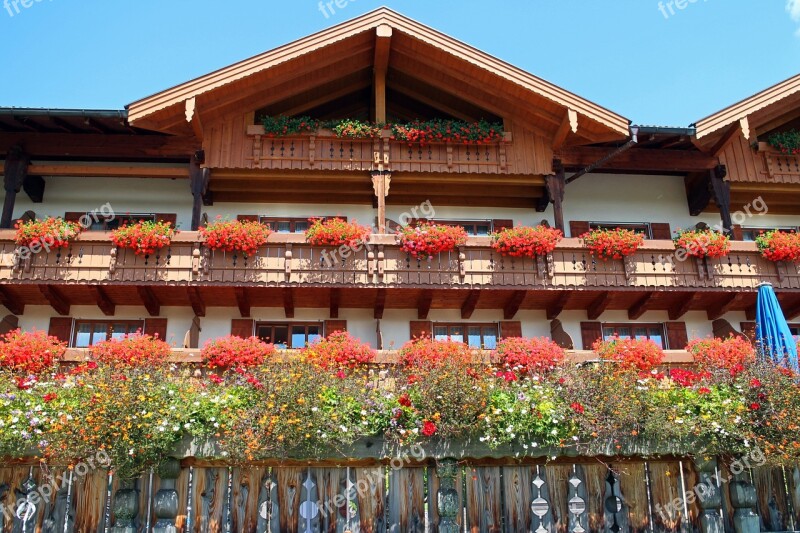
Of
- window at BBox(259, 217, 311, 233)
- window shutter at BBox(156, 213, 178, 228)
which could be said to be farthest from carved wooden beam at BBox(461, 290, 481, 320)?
window shutter at BBox(156, 213, 178, 228)

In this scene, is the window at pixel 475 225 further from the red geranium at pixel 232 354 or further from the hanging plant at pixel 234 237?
the red geranium at pixel 232 354

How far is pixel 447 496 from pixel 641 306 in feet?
30.3

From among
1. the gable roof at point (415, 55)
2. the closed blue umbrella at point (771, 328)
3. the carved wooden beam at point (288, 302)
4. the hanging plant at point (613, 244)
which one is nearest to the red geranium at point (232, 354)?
the carved wooden beam at point (288, 302)

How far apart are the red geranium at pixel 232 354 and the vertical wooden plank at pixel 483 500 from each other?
581cm

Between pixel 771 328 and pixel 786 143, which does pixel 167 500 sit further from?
pixel 786 143

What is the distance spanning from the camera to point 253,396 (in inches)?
361

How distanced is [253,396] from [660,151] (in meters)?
12.6

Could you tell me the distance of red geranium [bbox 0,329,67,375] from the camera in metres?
13.2

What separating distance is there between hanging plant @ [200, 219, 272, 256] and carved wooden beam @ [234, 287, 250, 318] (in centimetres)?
80

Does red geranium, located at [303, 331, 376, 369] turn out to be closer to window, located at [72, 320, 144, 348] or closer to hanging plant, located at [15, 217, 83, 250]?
window, located at [72, 320, 144, 348]

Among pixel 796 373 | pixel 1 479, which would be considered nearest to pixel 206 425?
pixel 1 479

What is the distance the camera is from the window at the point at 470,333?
1680 cm

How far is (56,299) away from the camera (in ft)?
51.3

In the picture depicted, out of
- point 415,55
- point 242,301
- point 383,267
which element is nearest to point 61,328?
point 242,301
